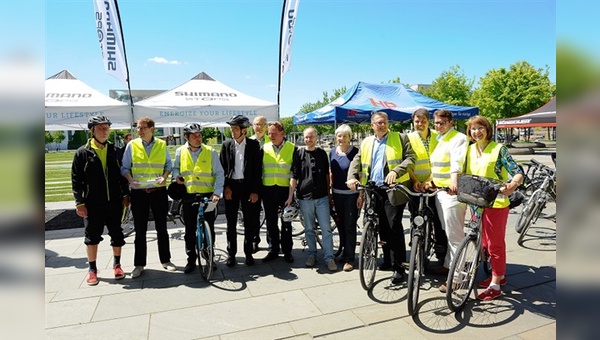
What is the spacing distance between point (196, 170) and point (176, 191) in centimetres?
37

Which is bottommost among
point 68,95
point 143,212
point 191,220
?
point 191,220

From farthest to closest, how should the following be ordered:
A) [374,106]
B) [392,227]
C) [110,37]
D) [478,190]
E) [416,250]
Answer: [374,106]
[110,37]
[392,227]
[416,250]
[478,190]

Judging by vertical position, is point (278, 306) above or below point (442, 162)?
below

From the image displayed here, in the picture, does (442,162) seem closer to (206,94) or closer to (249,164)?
(249,164)

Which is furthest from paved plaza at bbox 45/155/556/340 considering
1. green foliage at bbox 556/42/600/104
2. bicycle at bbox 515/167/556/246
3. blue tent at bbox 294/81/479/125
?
blue tent at bbox 294/81/479/125

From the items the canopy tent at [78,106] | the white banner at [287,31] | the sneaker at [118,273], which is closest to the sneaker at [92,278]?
the sneaker at [118,273]

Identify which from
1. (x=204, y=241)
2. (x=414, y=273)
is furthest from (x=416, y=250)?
(x=204, y=241)

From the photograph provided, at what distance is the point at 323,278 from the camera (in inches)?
177

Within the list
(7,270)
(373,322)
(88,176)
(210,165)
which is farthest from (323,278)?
(7,270)

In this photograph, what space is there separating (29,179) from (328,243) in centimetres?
432

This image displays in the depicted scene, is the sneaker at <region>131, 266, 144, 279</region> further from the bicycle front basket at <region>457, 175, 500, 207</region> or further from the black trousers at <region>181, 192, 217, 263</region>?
the bicycle front basket at <region>457, 175, 500, 207</region>

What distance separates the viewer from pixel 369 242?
4.05m

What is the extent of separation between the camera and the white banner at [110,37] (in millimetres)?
7586

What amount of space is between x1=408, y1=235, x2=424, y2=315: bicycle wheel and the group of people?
66 cm
